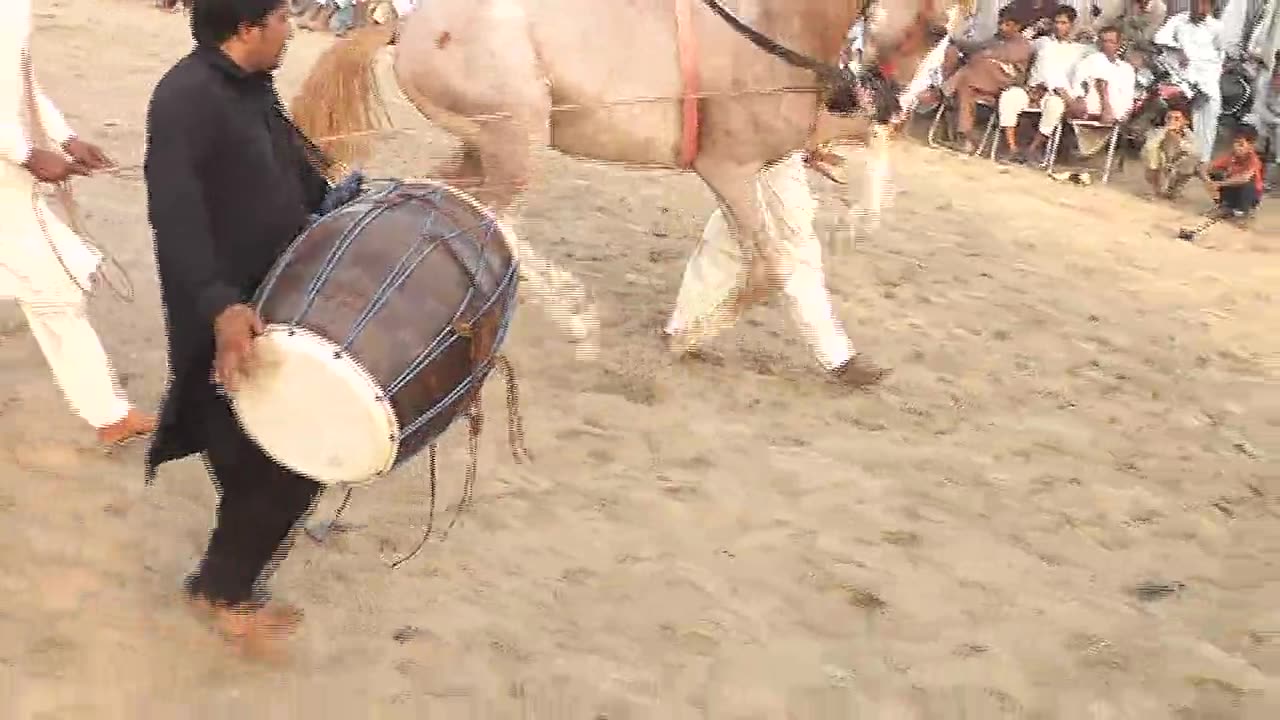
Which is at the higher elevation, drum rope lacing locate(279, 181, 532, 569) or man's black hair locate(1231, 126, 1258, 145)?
drum rope lacing locate(279, 181, 532, 569)

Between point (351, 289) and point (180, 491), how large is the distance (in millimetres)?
1369

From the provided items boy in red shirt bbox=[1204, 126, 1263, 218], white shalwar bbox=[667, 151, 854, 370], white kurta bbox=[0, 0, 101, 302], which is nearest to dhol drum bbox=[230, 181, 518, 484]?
white kurta bbox=[0, 0, 101, 302]

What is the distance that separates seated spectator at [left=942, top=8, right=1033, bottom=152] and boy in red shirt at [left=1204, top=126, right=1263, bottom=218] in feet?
6.22

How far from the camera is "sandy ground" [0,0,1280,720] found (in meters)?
2.41

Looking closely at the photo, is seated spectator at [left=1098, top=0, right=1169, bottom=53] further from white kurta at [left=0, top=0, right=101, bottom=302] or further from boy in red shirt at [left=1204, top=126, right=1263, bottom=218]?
white kurta at [left=0, top=0, right=101, bottom=302]

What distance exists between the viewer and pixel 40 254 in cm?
303

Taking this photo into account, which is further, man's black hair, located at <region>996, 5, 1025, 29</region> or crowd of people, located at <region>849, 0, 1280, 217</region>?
man's black hair, located at <region>996, 5, 1025, 29</region>

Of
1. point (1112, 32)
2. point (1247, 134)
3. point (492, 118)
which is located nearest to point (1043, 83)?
point (1112, 32)

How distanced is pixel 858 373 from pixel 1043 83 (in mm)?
5242

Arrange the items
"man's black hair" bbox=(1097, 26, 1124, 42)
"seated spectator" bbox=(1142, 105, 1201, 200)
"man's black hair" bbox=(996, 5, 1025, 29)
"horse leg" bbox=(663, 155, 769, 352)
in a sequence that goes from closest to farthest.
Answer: "horse leg" bbox=(663, 155, 769, 352)
"seated spectator" bbox=(1142, 105, 1201, 200)
"man's black hair" bbox=(1097, 26, 1124, 42)
"man's black hair" bbox=(996, 5, 1025, 29)

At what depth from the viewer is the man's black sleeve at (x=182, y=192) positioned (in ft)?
6.56

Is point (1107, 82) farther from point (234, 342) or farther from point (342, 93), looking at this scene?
point (234, 342)

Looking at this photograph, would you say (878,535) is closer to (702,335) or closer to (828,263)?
(702,335)

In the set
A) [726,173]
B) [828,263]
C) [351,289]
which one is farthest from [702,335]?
[351,289]
